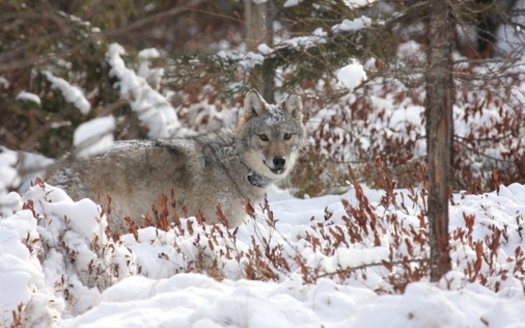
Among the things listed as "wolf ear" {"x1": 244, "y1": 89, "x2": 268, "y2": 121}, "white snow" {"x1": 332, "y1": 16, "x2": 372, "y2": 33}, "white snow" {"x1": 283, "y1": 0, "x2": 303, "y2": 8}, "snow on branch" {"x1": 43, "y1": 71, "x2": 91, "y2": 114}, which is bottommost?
"wolf ear" {"x1": 244, "y1": 89, "x2": 268, "y2": 121}

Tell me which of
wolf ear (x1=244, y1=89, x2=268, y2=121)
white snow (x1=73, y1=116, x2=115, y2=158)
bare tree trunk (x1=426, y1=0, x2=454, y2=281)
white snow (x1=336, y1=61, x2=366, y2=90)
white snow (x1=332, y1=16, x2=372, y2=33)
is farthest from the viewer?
white snow (x1=332, y1=16, x2=372, y2=33)

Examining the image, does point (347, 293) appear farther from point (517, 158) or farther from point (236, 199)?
point (517, 158)

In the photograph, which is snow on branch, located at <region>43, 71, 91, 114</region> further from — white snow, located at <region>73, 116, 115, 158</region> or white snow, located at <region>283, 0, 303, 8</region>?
white snow, located at <region>73, 116, 115, 158</region>

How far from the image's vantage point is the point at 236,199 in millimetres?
7113

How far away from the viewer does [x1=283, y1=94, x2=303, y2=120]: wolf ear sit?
767 cm

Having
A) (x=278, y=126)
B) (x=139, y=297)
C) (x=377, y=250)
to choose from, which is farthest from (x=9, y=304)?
(x=278, y=126)

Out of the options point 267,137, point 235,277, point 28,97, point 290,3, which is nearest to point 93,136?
point 235,277

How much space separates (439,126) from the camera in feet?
12.6

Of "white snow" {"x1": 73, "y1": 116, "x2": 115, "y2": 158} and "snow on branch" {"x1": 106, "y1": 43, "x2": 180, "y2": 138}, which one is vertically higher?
"snow on branch" {"x1": 106, "y1": 43, "x2": 180, "y2": 138}

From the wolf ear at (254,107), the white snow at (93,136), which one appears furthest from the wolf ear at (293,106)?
the white snow at (93,136)

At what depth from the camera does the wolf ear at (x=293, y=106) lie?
302 inches

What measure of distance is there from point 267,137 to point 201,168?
0.92 m

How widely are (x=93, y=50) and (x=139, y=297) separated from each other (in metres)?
6.47

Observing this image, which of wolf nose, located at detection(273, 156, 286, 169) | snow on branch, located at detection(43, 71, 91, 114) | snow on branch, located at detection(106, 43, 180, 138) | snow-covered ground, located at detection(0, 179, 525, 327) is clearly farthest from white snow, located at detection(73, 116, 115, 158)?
snow on branch, located at detection(43, 71, 91, 114)
